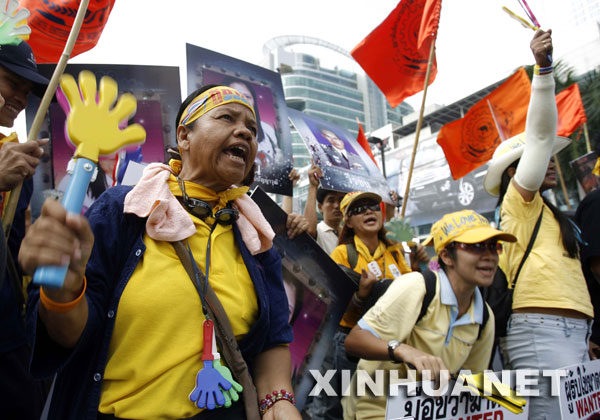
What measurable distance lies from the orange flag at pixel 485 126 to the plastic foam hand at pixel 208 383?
4797 millimetres

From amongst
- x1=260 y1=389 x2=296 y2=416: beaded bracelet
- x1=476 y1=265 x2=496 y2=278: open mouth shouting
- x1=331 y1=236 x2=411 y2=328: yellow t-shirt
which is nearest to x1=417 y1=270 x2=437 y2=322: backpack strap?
x1=476 y1=265 x2=496 y2=278: open mouth shouting

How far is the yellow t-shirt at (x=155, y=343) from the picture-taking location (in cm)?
116

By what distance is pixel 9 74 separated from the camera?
6.14 ft

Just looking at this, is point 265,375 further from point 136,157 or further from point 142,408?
point 136,157

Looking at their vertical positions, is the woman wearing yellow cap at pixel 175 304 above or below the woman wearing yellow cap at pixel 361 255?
below

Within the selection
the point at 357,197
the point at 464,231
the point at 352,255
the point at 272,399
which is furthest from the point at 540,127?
the point at 272,399

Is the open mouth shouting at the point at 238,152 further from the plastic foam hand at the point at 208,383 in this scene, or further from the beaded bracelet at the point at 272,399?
the beaded bracelet at the point at 272,399

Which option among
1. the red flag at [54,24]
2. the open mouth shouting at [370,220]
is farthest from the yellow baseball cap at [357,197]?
the red flag at [54,24]

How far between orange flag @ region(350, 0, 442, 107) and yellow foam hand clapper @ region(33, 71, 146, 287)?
4.61m

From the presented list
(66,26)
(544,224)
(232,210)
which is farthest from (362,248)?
(66,26)

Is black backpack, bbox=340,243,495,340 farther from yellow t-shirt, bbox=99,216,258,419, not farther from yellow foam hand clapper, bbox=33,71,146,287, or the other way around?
yellow foam hand clapper, bbox=33,71,146,287

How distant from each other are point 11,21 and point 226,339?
1.40 metres

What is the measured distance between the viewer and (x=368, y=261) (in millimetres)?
3357

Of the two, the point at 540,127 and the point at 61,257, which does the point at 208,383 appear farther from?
the point at 540,127
